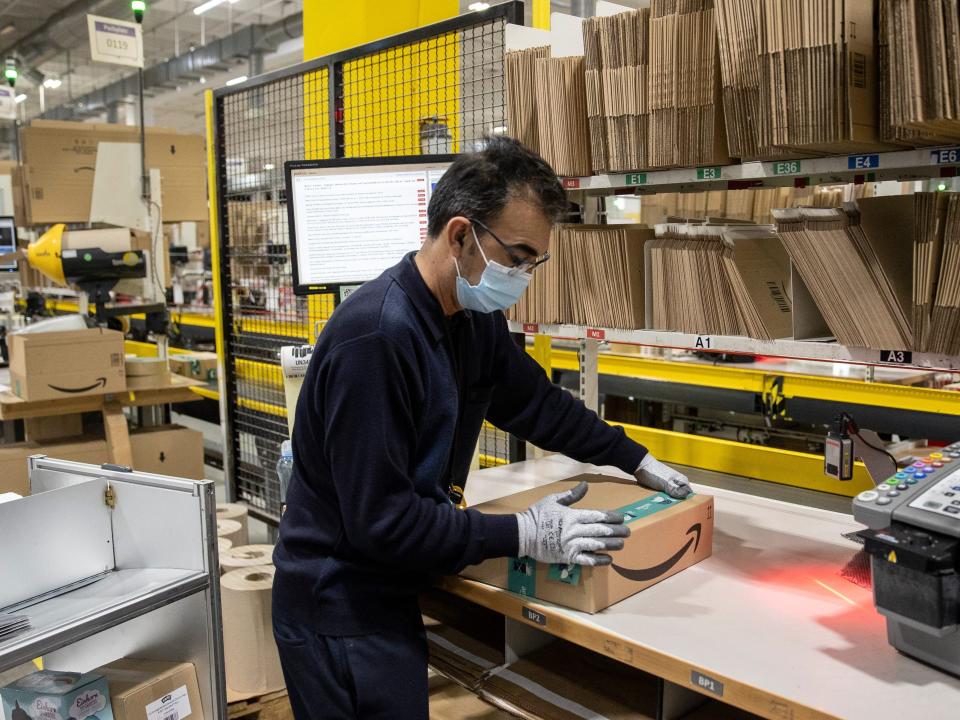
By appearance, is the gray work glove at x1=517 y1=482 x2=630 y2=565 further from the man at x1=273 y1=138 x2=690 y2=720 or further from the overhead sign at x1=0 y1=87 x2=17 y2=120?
the overhead sign at x1=0 y1=87 x2=17 y2=120

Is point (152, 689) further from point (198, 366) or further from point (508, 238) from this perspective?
point (198, 366)

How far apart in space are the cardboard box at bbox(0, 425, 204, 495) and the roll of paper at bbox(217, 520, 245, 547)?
722 millimetres

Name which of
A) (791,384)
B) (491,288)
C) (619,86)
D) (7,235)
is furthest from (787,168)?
(7,235)

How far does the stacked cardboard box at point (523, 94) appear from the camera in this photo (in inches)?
92.1

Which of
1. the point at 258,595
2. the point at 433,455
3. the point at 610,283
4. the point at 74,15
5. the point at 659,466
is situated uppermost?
the point at 74,15

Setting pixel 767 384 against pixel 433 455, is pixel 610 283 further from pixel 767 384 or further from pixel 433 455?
pixel 767 384

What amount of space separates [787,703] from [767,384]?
12.6ft

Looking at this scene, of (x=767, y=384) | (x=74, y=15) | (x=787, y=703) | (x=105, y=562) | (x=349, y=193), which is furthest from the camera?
(x=74, y=15)

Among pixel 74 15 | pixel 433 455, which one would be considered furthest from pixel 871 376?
pixel 74 15

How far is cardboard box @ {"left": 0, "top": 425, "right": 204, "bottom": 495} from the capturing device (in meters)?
4.39

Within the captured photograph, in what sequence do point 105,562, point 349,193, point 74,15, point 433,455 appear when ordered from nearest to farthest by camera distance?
point 433,455
point 105,562
point 349,193
point 74,15

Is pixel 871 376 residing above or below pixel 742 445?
above

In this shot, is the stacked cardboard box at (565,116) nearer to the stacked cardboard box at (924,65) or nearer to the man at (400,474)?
the man at (400,474)

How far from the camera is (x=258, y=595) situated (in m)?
2.87
